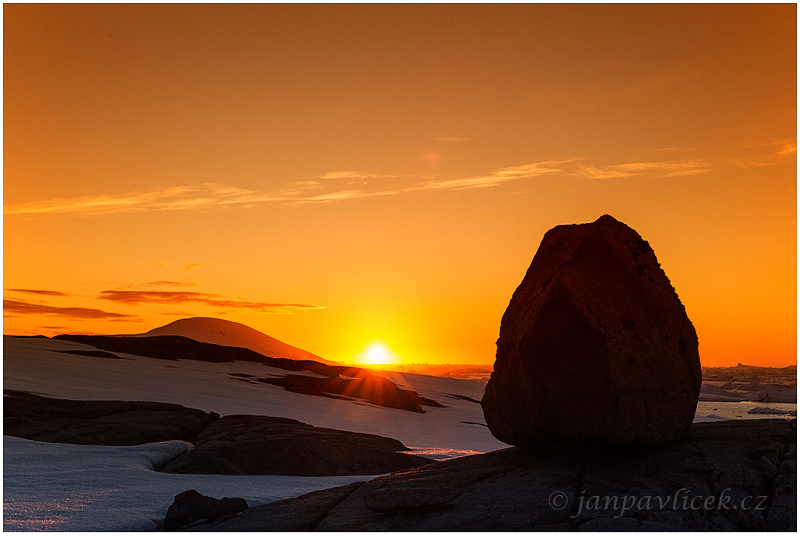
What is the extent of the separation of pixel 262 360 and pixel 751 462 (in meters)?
41.5

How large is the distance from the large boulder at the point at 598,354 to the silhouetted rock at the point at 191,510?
4.24 metres

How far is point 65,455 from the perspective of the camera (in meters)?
13.1

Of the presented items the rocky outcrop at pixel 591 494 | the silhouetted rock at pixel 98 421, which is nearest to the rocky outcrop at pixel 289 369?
the silhouetted rock at pixel 98 421

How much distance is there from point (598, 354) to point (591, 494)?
5.97 ft

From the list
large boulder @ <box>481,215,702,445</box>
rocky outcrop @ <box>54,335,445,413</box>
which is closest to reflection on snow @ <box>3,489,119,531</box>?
large boulder @ <box>481,215,702,445</box>

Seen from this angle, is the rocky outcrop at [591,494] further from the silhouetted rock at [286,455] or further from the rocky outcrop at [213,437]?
the rocky outcrop at [213,437]

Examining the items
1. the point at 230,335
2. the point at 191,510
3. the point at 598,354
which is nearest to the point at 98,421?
the point at 191,510

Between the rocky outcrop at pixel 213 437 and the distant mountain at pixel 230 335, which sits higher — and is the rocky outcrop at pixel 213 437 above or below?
below

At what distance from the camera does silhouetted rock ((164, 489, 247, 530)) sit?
8.49 metres

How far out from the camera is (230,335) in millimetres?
117938

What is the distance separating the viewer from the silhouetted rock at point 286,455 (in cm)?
1320

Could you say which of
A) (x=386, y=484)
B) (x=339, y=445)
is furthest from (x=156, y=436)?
(x=386, y=484)

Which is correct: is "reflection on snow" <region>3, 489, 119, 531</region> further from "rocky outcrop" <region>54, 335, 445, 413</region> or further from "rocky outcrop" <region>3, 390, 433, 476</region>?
"rocky outcrop" <region>54, 335, 445, 413</region>

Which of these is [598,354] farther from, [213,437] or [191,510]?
[213,437]
